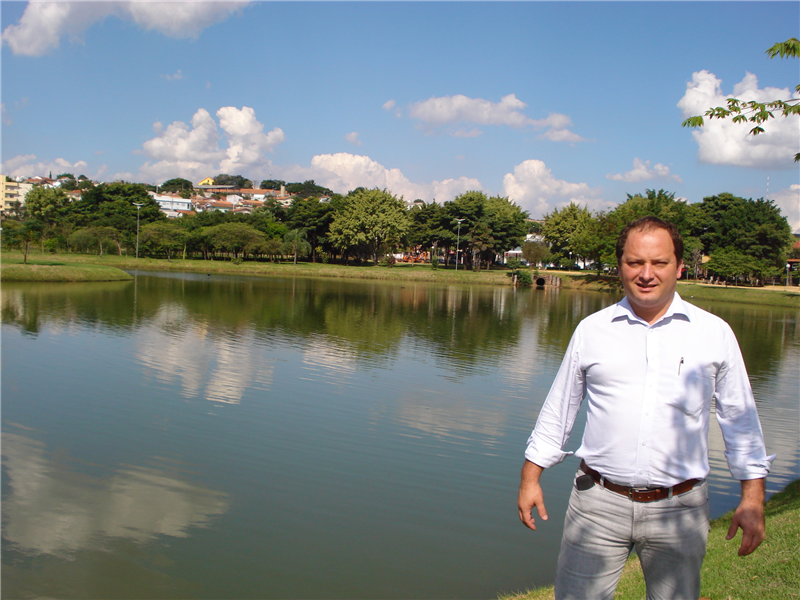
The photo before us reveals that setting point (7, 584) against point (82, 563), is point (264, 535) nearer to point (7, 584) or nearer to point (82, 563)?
point (82, 563)

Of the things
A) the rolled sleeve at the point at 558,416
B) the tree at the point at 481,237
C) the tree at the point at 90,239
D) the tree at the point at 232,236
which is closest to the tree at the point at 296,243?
the tree at the point at 232,236

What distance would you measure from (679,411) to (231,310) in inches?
986

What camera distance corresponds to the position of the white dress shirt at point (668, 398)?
255 centimetres

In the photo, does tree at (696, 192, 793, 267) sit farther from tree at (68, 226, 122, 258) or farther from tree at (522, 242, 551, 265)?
tree at (68, 226, 122, 258)

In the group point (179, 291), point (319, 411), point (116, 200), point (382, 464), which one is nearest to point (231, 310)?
point (179, 291)

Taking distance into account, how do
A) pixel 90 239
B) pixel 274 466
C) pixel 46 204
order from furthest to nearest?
1. pixel 46 204
2. pixel 90 239
3. pixel 274 466

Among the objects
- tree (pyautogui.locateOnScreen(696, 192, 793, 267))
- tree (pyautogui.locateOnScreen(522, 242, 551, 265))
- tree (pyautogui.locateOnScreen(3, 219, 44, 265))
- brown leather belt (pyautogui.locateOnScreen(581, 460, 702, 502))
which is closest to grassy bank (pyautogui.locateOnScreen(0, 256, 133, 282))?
tree (pyautogui.locateOnScreen(3, 219, 44, 265))

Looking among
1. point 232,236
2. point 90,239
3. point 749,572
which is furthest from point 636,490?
point 90,239

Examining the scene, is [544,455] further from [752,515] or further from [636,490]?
[752,515]

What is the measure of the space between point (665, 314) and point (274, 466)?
636cm

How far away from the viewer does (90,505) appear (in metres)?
6.50

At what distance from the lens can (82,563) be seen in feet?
17.7

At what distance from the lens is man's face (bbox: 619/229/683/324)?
8.58ft

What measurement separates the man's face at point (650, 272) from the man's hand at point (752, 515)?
0.82m
